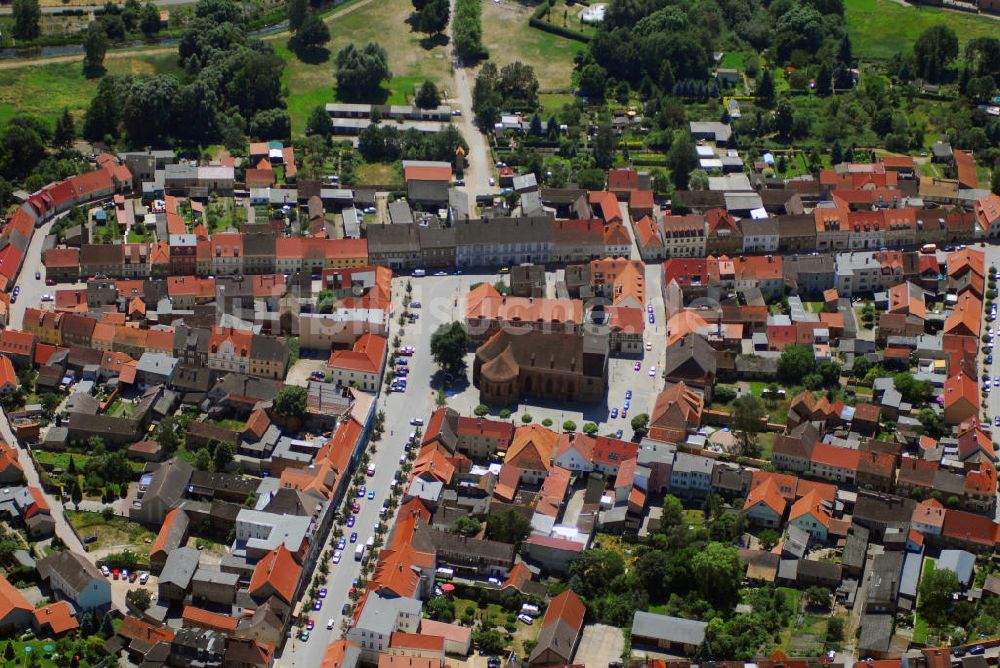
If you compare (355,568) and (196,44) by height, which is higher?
(196,44)

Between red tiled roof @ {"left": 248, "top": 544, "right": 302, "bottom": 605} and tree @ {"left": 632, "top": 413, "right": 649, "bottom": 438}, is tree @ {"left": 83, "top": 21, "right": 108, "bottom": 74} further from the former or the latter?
red tiled roof @ {"left": 248, "top": 544, "right": 302, "bottom": 605}

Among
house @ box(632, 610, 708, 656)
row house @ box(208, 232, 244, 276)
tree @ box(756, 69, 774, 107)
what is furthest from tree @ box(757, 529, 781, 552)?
tree @ box(756, 69, 774, 107)

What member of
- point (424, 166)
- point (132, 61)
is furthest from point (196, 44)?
point (424, 166)

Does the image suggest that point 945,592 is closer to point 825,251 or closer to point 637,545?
point 637,545

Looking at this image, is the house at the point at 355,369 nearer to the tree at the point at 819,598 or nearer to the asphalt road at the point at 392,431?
the asphalt road at the point at 392,431

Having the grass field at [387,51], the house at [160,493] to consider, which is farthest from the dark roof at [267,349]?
the grass field at [387,51]

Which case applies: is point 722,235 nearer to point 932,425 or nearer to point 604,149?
point 604,149

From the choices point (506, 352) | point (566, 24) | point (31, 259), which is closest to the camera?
point (506, 352)
